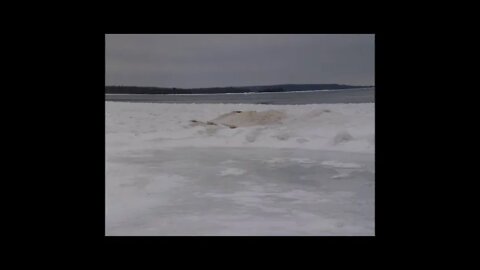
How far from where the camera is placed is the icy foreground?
10.3ft

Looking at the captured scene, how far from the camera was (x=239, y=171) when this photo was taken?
3.50 meters

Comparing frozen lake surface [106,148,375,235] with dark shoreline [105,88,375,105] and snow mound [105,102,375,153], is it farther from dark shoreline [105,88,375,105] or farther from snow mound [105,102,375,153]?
dark shoreline [105,88,375,105]

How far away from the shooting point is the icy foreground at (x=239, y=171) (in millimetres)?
3129

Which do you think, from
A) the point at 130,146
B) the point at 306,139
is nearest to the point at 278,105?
the point at 306,139

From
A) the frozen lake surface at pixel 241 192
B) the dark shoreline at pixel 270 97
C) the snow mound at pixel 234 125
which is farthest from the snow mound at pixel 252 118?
the frozen lake surface at pixel 241 192

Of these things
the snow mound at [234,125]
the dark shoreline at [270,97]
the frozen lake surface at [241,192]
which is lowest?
the frozen lake surface at [241,192]

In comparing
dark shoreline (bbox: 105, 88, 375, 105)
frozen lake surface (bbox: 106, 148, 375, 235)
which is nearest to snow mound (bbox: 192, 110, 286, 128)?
dark shoreline (bbox: 105, 88, 375, 105)

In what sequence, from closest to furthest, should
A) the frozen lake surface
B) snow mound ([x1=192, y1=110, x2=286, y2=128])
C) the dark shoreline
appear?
the frozen lake surface < the dark shoreline < snow mound ([x1=192, y1=110, x2=286, y2=128])

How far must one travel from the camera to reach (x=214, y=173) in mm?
3475

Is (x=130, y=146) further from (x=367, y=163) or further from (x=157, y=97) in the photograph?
(x=367, y=163)

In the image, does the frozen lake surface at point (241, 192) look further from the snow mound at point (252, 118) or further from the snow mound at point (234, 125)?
the snow mound at point (252, 118)

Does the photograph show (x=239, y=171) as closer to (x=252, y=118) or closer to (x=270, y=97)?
(x=252, y=118)

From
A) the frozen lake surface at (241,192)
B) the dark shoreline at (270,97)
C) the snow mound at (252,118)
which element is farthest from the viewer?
the snow mound at (252,118)

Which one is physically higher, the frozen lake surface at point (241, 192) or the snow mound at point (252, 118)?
the snow mound at point (252, 118)
